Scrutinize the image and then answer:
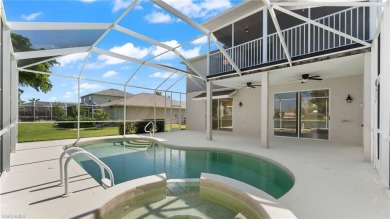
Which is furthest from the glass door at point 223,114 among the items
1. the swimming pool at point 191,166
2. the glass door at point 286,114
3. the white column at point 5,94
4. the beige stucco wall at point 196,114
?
the white column at point 5,94

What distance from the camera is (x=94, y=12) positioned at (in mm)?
6758

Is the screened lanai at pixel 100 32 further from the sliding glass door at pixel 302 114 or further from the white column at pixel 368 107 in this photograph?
the sliding glass door at pixel 302 114

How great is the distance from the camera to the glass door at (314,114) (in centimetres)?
1146

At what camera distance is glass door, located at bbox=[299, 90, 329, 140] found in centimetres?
1146

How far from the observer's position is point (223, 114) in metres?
17.3

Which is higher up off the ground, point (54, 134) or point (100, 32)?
point (100, 32)

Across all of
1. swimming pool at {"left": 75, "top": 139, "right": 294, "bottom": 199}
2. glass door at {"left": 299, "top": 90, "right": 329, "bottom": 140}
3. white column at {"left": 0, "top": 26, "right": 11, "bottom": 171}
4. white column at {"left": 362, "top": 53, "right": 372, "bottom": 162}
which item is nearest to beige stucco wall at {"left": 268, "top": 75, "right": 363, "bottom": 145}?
glass door at {"left": 299, "top": 90, "right": 329, "bottom": 140}

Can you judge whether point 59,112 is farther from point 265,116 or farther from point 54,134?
point 265,116

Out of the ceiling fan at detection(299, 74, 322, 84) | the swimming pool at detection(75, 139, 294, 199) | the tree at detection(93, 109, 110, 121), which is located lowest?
the swimming pool at detection(75, 139, 294, 199)

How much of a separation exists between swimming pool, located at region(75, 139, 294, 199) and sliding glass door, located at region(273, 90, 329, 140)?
19.6ft

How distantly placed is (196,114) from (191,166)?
11.3 meters

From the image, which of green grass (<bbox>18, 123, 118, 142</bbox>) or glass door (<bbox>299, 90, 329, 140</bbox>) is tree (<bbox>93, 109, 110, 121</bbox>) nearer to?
green grass (<bbox>18, 123, 118, 142</bbox>)

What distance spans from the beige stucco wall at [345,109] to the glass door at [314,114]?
0.30m

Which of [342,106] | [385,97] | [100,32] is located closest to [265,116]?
[342,106]
